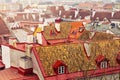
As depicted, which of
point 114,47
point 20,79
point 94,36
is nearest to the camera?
point 20,79

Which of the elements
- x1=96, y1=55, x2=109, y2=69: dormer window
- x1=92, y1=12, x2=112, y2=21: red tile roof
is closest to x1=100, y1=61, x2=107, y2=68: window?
x1=96, y1=55, x2=109, y2=69: dormer window

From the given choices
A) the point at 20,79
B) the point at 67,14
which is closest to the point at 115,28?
the point at 20,79

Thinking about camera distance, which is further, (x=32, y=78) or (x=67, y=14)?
(x=67, y=14)

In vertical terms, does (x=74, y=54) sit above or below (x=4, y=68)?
above

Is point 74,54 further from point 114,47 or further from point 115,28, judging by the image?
point 115,28

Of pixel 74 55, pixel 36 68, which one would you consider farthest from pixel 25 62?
pixel 74 55

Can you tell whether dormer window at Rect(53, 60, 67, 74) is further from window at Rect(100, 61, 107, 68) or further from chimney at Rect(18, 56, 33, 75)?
window at Rect(100, 61, 107, 68)

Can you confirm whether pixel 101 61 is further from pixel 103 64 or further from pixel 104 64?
pixel 104 64
